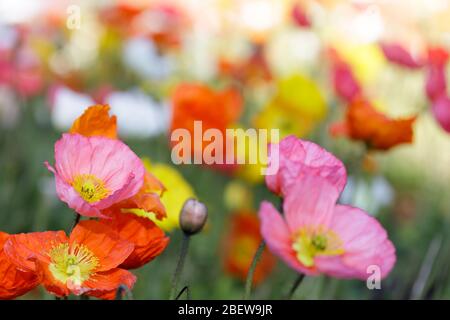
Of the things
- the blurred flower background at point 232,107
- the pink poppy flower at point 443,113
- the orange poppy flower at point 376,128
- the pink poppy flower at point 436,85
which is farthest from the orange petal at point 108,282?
the pink poppy flower at point 436,85

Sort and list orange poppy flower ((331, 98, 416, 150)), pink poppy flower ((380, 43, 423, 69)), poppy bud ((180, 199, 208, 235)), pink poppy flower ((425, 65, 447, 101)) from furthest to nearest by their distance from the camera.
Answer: pink poppy flower ((380, 43, 423, 69)) < pink poppy flower ((425, 65, 447, 101)) < orange poppy flower ((331, 98, 416, 150)) < poppy bud ((180, 199, 208, 235))

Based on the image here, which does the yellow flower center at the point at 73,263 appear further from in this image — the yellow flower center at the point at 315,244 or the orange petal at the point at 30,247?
the yellow flower center at the point at 315,244

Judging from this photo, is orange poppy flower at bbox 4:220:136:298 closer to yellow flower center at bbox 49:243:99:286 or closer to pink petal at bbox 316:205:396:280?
yellow flower center at bbox 49:243:99:286

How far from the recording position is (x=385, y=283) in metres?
1.34

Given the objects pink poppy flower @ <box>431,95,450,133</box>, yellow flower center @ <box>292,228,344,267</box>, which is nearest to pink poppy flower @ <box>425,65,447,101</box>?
pink poppy flower @ <box>431,95,450,133</box>

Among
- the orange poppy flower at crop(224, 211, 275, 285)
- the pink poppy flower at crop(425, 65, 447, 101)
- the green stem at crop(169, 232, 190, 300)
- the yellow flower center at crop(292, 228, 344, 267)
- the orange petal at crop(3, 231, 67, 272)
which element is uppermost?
the pink poppy flower at crop(425, 65, 447, 101)

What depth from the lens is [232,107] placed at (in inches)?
59.7

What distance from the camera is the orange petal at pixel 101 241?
26.4 inches

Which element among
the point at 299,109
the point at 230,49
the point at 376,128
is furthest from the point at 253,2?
the point at 376,128

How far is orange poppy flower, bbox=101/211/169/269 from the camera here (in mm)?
687

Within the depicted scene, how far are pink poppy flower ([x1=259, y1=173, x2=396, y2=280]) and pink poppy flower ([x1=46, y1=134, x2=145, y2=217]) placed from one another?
0.11 meters

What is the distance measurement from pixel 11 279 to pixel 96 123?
154 millimetres
